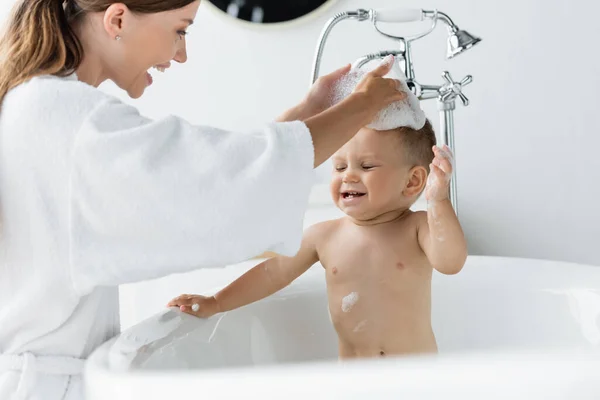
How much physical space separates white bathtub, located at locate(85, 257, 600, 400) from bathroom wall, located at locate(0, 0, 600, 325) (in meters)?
0.58

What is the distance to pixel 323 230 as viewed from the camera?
1.62 m

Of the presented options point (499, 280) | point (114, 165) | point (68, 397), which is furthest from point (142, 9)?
point (499, 280)

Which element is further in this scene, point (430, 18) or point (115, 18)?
point (430, 18)

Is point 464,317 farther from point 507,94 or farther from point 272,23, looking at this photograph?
point 272,23

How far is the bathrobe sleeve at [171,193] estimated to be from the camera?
40.3 inches

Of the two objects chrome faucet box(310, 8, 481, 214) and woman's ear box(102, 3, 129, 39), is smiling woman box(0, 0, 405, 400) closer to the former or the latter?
woman's ear box(102, 3, 129, 39)

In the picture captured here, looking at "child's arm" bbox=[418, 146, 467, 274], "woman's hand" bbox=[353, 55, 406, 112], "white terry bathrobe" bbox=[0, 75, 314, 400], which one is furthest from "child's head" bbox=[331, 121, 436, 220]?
"white terry bathrobe" bbox=[0, 75, 314, 400]

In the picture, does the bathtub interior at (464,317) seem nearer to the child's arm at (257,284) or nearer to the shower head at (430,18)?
the child's arm at (257,284)

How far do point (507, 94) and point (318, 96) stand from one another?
40.8 inches

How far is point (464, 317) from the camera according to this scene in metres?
1.78

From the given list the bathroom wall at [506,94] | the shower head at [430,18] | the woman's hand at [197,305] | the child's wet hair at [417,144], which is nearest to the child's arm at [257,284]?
the woman's hand at [197,305]

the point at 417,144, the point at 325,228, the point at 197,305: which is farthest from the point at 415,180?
the point at 197,305

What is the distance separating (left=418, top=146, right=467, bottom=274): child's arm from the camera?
1303 mm

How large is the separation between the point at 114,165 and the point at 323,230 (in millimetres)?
667
